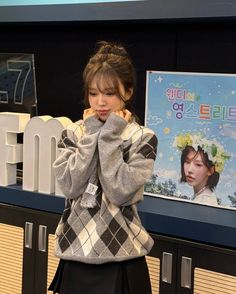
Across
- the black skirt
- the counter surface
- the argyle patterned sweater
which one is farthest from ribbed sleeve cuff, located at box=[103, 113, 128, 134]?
the counter surface

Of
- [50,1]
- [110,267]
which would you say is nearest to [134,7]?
[50,1]

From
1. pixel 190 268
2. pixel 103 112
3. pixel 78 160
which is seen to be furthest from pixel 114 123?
pixel 190 268

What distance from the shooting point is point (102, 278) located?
1.69 m

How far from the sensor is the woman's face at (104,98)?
168cm

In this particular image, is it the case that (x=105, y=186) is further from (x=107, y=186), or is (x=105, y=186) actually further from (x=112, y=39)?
(x=112, y=39)

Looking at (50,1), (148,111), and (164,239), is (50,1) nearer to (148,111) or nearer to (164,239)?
(148,111)

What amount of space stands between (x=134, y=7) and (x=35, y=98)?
3.00ft

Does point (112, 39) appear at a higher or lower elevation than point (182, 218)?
higher

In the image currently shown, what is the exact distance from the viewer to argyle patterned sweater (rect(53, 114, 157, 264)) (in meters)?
1.65

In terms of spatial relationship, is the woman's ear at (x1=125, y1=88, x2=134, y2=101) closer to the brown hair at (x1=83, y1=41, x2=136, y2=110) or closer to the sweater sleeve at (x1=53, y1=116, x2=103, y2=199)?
the brown hair at (x1=83, y1=41, x2=136, y2=110)

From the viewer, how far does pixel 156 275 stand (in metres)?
2.17

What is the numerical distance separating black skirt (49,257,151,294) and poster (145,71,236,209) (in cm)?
67

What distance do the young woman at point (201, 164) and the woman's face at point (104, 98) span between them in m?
0.70

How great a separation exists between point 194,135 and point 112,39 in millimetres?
674
